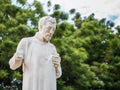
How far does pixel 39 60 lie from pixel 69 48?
9.97 metres

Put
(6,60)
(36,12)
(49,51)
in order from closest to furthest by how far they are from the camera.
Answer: (49,51) < (6,60) < (36,12)

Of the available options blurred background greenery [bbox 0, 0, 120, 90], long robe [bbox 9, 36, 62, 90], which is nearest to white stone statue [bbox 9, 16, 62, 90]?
long robe [bbox 9, 36, 62, 90]

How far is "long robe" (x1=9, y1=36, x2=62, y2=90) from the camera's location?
5.16 metres

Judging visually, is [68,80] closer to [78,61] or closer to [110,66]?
[78,61]

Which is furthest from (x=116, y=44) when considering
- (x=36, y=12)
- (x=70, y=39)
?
(x=36, y=12)

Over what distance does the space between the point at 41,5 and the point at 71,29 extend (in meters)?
1.99

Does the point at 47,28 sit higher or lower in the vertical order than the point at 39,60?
higher

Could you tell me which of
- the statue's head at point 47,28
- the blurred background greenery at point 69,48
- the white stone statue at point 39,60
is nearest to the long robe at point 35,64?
the white stone statue at point 39,60

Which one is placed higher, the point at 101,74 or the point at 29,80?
the point at 29,80

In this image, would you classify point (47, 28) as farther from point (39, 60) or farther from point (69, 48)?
point (69, 48)

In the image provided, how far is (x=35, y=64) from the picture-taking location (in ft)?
17.2

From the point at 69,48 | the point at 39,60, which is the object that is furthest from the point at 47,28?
the point at 69,48

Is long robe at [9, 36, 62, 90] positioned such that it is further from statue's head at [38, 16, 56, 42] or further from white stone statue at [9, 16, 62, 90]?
statue's head at [38, 16, 56, 42]

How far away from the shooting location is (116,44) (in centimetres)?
1884
